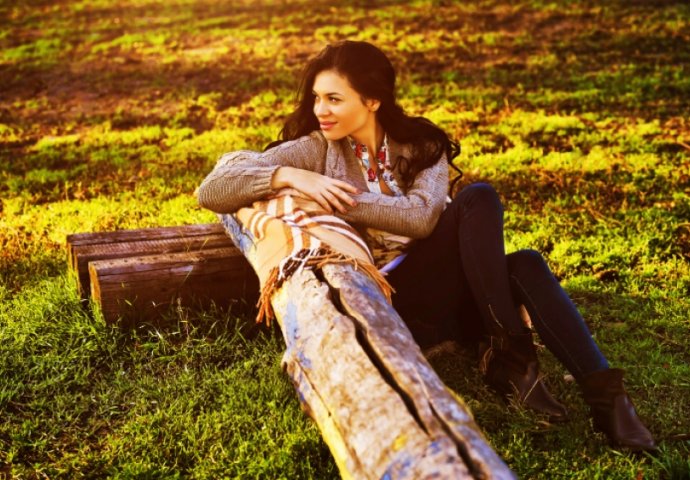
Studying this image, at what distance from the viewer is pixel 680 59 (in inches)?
386

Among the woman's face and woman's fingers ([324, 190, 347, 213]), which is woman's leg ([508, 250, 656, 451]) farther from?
the woman's face

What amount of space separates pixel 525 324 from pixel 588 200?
2.72 m

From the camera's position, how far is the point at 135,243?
4.01 m

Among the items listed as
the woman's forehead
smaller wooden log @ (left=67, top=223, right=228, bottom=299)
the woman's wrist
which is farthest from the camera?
smaller wooden log @ (left=67, top=223, right=228, bottom=299)

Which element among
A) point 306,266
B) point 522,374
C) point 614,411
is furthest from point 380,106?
point 614,411

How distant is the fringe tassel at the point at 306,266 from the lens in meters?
2.83

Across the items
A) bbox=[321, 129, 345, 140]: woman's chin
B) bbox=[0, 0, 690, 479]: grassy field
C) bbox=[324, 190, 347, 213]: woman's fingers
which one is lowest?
bbox=[0, 0, 690, 479]: grassy field

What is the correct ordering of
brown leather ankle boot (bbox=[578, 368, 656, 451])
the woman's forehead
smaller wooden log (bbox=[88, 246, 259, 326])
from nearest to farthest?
brown leather ankle boot (bbox=[578, 368, 656, 451])
the woman's forehead
smaller wooden log (bbox=[88, 246, 259, 326])

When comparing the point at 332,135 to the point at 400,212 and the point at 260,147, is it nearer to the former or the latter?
the point at 400,212

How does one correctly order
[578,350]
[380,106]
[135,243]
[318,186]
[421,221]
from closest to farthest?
[578,350] → [318,186] → [421,221] → [380,106] → [135,243]

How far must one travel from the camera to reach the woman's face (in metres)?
3.50

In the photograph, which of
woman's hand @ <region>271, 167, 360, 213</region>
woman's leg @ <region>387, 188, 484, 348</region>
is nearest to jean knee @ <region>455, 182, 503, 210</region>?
woman's leg @ <region>387, 188, 484, 348</region>

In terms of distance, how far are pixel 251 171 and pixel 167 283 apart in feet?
2.74

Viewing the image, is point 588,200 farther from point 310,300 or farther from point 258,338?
point 310,300
